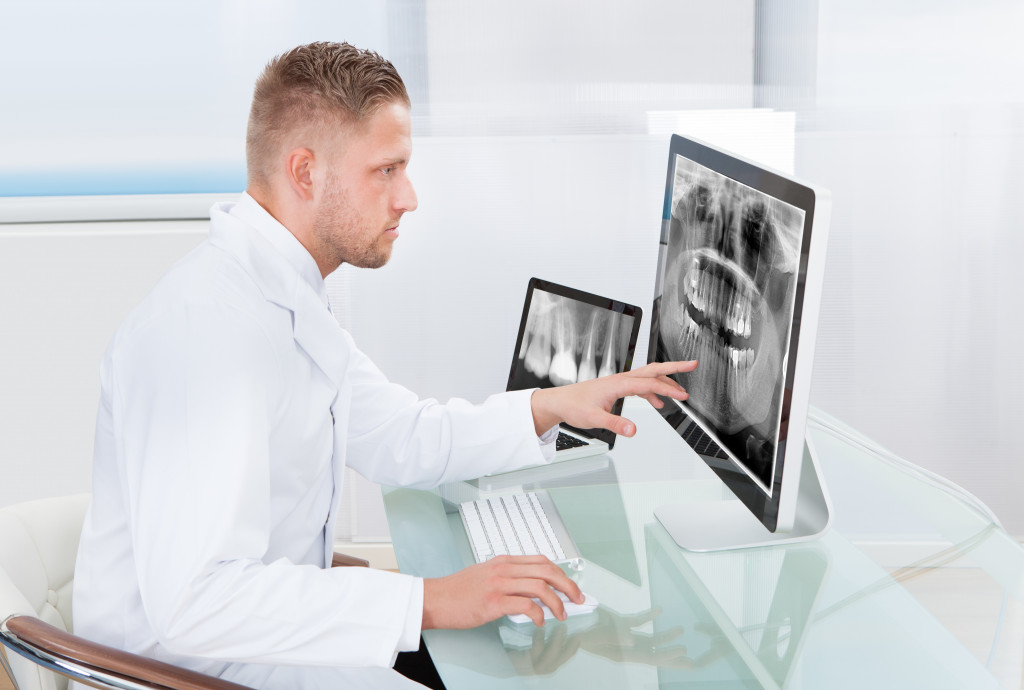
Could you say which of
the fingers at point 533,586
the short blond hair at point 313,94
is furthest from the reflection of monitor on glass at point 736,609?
the short blond hair at point 313,94

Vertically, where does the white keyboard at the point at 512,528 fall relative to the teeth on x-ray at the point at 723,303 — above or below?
below

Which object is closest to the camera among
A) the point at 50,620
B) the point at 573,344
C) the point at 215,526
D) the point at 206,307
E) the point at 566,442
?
the point at 215,526

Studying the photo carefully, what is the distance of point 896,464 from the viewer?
5.36 feet

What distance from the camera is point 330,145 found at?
1.23 meters

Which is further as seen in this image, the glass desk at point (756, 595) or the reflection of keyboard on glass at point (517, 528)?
the reflection of keyboard on glass at point (517, 528)

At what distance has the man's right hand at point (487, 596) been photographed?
41.5 inches

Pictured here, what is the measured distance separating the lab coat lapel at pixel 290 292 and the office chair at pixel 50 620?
393 millimetres

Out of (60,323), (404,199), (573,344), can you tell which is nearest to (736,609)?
(404,199)

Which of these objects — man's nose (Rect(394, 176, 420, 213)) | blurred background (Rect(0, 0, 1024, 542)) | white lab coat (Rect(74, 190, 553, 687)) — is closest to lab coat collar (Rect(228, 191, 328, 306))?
white lab coat (Rect(74, 190, 553, 687))

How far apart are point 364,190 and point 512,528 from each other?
546 mm

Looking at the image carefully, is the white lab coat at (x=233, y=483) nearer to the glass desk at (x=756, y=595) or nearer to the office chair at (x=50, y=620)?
the office chair at (x=50, y=620)

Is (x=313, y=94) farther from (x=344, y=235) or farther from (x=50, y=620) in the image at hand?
(x=50, y=620)

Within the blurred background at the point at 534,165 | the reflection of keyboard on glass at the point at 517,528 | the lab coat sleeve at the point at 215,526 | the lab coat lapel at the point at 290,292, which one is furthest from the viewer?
the blurred background at the point at 534,165

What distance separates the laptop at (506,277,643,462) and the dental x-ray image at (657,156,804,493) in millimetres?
297
